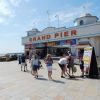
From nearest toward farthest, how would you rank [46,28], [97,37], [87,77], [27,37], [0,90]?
[0,90], [87,77], [97,37], [46,28], [27,37]

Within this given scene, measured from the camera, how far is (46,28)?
4391cm

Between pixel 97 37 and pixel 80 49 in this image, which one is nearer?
pixel 97 37

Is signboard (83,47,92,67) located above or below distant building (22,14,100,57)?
below

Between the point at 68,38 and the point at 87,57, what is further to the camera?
the point at 68,38

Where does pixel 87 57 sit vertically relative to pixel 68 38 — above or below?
below

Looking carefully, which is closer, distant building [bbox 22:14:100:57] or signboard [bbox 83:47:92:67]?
signboard [bbox 83:47:92:67]

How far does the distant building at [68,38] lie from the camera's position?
3347 centimetres

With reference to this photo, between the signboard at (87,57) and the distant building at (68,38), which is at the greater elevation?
the distant building at (68,38)

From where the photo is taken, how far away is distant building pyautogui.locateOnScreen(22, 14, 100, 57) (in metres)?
33.5

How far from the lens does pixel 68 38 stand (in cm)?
3738

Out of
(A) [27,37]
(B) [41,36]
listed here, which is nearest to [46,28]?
(B) [41,36]

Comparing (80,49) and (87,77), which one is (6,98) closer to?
(87,77)

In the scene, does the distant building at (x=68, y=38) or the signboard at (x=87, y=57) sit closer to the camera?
the signboard at (x=87, y=57)

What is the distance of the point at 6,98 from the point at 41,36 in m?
35.2
